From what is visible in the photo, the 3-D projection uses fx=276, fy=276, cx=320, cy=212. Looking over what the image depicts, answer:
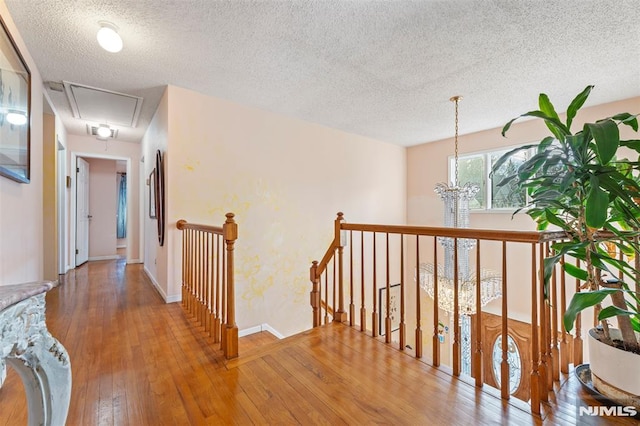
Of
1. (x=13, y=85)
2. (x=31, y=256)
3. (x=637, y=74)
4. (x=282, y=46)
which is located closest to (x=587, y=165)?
(x=282, y=46)

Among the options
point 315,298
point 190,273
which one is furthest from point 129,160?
point 315,298

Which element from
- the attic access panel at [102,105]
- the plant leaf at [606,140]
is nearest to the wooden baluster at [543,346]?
the plant leaf at [606,140]

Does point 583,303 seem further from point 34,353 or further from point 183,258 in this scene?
point 183,258

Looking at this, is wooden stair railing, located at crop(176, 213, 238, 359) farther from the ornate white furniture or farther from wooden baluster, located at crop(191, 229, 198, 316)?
the ornate white furniture

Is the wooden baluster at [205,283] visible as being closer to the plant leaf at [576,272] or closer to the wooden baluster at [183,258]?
the wooden baluster at [183,258]

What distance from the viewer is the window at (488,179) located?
14.0ft

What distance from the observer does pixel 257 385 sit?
1.62 metres

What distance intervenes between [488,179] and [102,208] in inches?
307

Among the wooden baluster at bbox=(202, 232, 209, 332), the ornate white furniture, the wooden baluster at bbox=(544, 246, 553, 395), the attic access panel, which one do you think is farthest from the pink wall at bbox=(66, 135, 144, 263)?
the wooden baluster at bbox=(544, 246, 553, 395)

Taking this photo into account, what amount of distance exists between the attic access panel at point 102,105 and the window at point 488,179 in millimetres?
4955

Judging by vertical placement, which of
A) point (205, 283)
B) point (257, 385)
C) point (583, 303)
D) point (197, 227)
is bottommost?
point (257, 385)

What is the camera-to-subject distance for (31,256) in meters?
2.46

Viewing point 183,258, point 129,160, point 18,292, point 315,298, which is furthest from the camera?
point 129,160

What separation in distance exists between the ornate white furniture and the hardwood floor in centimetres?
42
